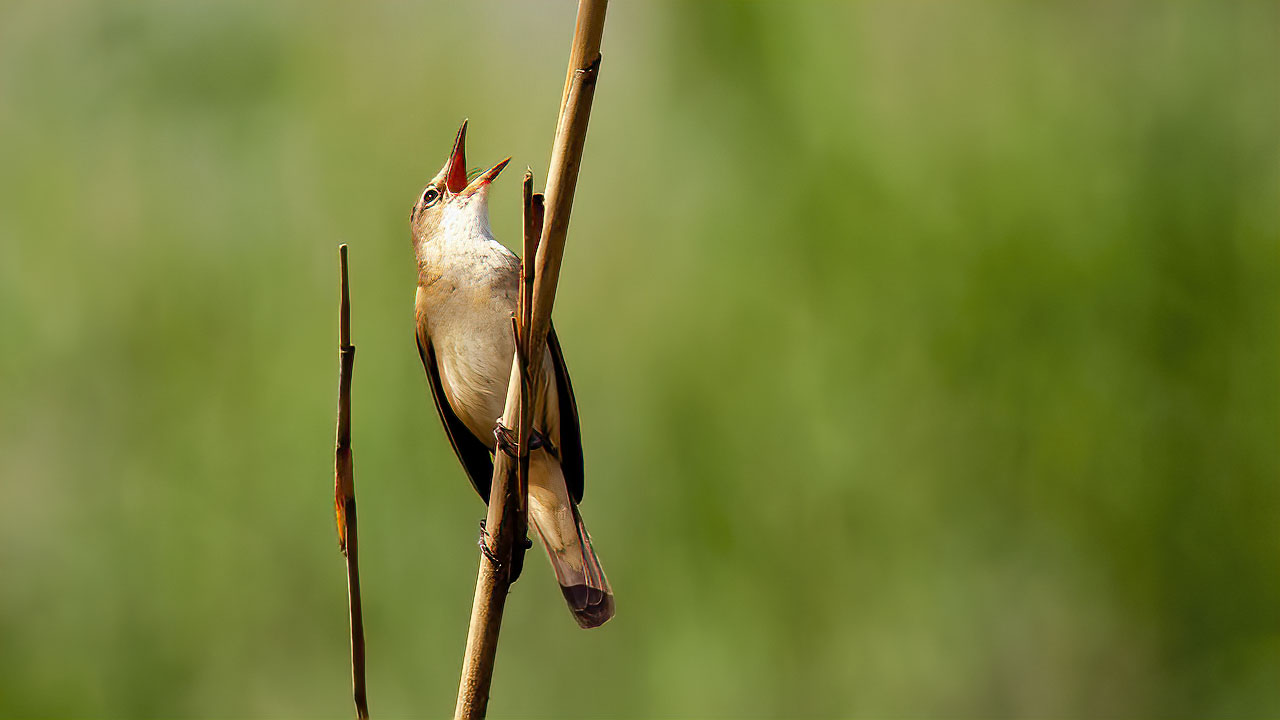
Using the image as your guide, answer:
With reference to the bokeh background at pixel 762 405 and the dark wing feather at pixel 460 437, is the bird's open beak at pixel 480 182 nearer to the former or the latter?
the dark wing feather at pixel 460 437

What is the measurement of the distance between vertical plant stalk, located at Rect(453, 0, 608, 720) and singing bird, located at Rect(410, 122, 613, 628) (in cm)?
37

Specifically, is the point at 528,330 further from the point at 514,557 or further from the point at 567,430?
the point at 567,430

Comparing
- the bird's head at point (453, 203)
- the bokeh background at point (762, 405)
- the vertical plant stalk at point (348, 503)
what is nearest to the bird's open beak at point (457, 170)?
the bird's head at point (453, 203)

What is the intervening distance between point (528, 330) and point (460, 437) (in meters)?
0.50

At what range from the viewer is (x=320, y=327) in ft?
9.02

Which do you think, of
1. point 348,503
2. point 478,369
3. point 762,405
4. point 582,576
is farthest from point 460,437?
point 762,405

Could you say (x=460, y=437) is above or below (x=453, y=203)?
below

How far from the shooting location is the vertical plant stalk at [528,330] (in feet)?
1.04

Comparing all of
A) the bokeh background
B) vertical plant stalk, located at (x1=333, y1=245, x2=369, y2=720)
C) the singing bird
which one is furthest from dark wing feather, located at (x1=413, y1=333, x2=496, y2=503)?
the bokeh background

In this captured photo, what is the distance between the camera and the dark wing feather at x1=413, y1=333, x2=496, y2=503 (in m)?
0.80

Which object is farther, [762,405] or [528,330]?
[762,405]

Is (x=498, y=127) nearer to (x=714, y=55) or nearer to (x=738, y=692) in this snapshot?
(x=714, y=55)

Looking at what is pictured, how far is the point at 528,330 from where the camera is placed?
0.35 metres

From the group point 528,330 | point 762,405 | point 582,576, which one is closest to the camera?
point 528,330
